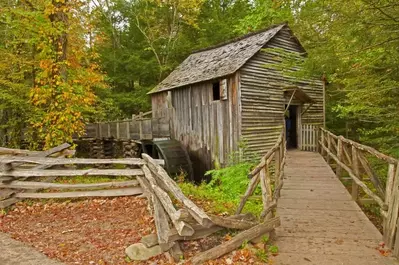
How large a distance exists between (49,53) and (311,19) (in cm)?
797

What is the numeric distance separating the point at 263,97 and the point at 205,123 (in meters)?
2.94

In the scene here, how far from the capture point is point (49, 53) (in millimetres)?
9242

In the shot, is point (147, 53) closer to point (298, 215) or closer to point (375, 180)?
point (298, 215)

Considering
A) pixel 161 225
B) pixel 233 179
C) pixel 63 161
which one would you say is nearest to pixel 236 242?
pixel 161 225

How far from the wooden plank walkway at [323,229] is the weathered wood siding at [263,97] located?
4.83m

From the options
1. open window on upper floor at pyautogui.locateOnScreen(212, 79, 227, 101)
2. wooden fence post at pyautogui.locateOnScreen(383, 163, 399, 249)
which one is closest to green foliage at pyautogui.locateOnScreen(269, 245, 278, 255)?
wooden fence post at pyautogui.locateOnScreen(383, 163, 399, 249)

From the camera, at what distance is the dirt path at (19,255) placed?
13.6 ft

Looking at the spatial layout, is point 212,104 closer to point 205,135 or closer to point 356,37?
point 205,135

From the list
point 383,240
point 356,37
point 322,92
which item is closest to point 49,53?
point 356,37

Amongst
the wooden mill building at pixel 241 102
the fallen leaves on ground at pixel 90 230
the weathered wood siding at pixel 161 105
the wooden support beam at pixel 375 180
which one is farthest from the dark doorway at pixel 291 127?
the fallen leaves on ground at pixel 90 230

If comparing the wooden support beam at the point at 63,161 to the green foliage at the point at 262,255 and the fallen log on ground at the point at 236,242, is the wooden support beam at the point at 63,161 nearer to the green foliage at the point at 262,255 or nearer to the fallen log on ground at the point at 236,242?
the fallen log on ground at the point at 236,242

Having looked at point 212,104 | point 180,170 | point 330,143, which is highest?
point 212,104

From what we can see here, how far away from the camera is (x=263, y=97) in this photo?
1307cm

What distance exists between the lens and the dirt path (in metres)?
4.13
